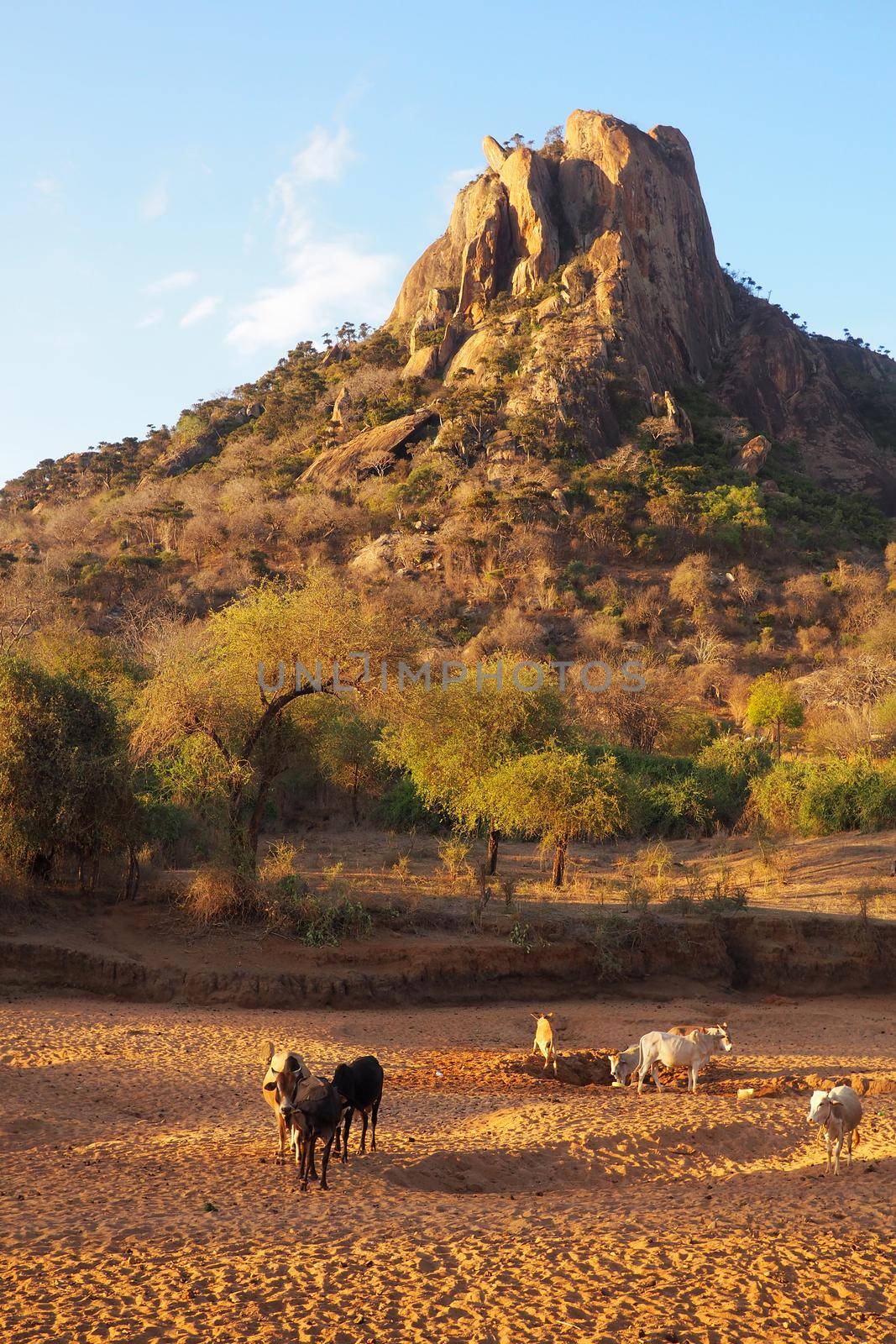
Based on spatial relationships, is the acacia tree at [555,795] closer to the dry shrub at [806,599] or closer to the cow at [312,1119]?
the cow at [312,1119]

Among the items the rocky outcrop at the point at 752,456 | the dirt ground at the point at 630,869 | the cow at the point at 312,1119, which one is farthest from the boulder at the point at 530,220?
the cow at the point at 312,1119

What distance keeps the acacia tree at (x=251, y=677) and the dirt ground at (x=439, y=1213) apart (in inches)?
290

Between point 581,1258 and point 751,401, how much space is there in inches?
3075

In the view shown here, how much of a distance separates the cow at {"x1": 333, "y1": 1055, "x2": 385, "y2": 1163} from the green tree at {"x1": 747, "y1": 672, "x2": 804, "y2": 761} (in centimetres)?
3123

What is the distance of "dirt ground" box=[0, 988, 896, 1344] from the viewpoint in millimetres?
4727

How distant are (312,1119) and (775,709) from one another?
3381 centimetres

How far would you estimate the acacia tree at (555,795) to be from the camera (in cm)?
2006

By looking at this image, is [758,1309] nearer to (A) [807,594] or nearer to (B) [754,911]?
(B) [754,911]

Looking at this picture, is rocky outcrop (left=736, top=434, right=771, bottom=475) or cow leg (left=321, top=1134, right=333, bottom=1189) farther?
rocky outcrop (left=736, top=434, right=771, bottom=475)

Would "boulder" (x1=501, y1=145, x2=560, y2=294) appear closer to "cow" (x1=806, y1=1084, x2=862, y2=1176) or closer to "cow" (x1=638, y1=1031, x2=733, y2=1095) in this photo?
"cow" (x1=638, y1=1031, x2=733, y2=1095)

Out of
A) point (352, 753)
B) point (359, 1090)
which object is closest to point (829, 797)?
point (352, 753)

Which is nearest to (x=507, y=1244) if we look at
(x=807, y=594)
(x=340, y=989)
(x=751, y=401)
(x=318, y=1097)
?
(x=318, y=1097)

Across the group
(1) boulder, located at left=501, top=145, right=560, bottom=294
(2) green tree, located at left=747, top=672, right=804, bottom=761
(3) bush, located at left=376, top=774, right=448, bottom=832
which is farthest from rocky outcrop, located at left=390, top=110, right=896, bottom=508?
(3) bush, located at left=376, top=774, right=448, bottom=832

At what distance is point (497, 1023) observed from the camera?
1532 centimetres
